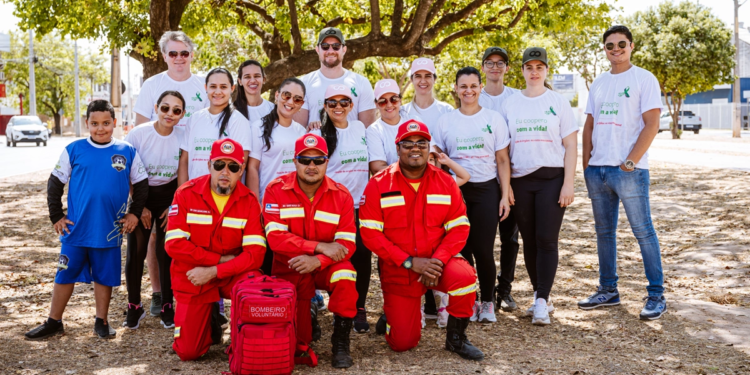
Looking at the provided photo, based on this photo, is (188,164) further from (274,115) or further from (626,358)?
(626,358)

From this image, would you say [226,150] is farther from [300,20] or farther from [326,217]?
[300,20]

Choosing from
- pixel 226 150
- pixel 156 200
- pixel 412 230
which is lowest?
pixel 412 230

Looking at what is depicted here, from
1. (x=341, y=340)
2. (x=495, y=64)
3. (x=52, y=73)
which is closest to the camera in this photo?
(x=341, y=340)

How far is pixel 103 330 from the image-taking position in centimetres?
520

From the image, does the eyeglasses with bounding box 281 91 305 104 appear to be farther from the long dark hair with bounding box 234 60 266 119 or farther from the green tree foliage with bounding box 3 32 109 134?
the green tree foliage with bounding box 3 32 109 134

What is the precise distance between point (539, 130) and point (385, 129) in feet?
4.22

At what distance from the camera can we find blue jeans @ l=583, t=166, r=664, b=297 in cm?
559

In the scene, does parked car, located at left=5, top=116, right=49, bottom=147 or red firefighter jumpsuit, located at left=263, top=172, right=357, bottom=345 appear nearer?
red firefighter jumpsuit, located at left=263, top=172, right=357, bottom=345

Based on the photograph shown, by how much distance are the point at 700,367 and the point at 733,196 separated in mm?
8452

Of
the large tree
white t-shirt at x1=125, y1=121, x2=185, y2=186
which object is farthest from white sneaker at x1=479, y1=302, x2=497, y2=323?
the large tree

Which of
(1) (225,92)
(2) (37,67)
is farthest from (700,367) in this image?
(2) (37,67)

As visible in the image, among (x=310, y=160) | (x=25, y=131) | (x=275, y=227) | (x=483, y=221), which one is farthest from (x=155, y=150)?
(x=25, y=131)

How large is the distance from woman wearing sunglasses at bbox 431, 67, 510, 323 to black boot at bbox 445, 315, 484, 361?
0.80 m

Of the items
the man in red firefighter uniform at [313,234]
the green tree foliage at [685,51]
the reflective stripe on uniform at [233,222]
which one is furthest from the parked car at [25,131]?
the man in red firefighter uniform at [313,234]
